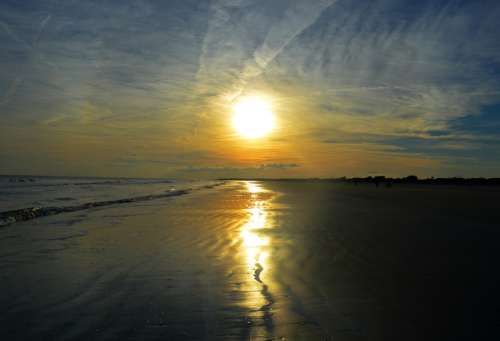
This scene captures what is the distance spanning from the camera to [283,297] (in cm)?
590

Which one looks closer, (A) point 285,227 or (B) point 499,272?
(B) point 499,272

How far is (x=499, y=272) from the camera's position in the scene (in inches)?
295

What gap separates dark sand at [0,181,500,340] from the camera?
4.66 meters

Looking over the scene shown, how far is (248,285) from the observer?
6.60m

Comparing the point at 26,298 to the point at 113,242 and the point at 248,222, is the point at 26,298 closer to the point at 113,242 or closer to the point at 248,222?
the point at 113,242

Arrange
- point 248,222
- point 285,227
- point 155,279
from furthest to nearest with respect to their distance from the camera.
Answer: point 248,222 < point 285,227 < point 155,279

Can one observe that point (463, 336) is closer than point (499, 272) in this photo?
Yes

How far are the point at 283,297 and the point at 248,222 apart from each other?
1024cm

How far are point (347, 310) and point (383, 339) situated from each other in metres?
0.95

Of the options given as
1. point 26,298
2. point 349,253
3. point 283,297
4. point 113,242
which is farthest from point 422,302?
point 113,242

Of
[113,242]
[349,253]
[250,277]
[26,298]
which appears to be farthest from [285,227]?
[26,298]

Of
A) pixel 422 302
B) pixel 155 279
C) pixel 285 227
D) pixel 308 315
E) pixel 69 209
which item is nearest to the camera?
pixel 308 315

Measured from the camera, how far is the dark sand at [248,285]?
183 inches

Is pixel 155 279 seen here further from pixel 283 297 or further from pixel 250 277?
pixel 283 297
